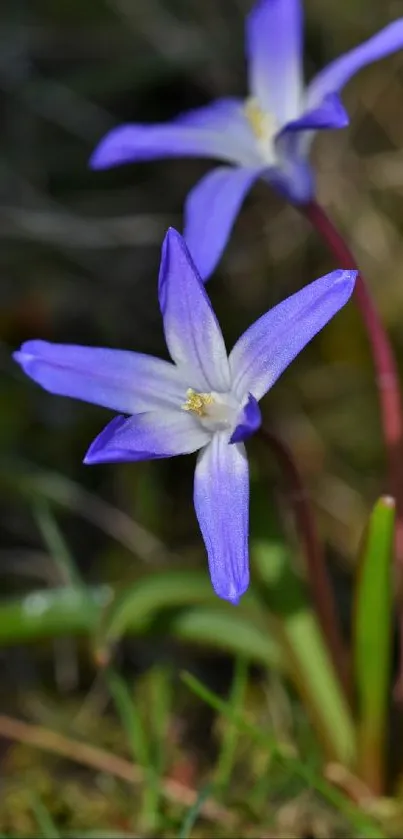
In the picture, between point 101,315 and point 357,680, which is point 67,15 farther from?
point 357,680

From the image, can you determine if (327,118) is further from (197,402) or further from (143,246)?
(143,246)

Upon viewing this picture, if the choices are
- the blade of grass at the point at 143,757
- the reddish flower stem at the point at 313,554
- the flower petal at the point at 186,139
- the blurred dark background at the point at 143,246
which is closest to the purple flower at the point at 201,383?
the reddish flower stem at the point at 313,554

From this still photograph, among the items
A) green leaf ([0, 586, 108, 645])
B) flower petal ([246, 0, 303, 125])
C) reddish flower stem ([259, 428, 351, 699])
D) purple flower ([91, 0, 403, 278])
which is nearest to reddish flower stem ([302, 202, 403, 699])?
purple flower ([91, 0, 403, 278])

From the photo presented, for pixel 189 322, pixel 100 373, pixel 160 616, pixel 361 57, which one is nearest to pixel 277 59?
pixel 361 57

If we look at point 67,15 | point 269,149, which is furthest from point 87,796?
point 67,15

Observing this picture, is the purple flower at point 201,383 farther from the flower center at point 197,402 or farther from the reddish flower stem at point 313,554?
the reddish flower stem at point 313,554
